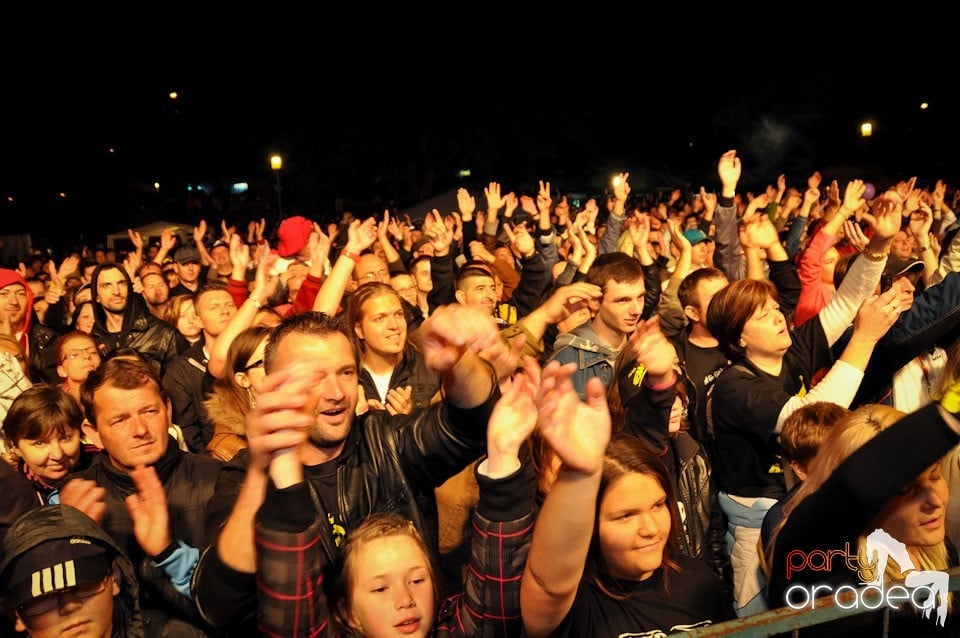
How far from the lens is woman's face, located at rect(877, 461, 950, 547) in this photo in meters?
2.48

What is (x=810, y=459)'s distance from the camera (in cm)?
314

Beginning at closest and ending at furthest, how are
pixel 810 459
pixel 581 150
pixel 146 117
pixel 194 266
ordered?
pixel 810 459 → pixel 194 266 → pixel 581 150 → pixel 146 117

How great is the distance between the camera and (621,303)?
4984mm

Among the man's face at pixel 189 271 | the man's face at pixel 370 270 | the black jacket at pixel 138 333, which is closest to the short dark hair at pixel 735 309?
the man's face at pixel 370 270

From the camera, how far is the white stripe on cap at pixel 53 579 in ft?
7.83

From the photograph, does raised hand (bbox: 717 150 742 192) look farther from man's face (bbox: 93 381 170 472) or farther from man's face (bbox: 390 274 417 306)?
man's face (bbox: 93 381 170 472)


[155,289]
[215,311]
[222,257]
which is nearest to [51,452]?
[215,311]

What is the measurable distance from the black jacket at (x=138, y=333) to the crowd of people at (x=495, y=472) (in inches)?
46.8

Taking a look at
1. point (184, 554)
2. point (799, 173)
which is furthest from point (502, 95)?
point (184, 554)

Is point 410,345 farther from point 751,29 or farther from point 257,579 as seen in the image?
point 751,29

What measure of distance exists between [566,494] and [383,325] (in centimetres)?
275

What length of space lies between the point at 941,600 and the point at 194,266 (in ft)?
28.3

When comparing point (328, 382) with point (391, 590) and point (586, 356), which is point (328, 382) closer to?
point (391, 590)

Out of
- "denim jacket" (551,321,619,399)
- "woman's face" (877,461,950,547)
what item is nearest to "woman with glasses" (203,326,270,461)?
"denim jacket" (551,321,619,399)
